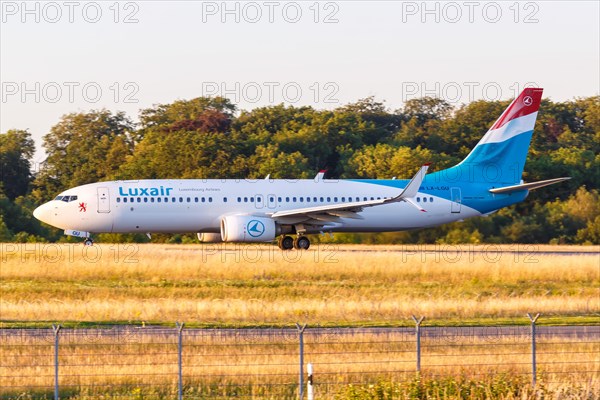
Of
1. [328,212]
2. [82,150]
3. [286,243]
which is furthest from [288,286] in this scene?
[82,150]

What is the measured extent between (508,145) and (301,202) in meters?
11.0

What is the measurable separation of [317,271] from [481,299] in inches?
301

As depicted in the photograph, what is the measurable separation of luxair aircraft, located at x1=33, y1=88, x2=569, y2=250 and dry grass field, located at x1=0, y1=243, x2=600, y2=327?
1.35 m

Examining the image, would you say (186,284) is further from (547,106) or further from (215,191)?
(547,106)

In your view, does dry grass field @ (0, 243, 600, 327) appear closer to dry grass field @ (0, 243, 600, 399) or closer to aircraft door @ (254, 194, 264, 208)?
dry grass field @ (0, 243, 600, 399)

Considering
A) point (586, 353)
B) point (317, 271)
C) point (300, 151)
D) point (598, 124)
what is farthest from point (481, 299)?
point (598, 124)

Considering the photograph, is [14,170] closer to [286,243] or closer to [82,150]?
[82,150]

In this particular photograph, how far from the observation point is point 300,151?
3095 inches

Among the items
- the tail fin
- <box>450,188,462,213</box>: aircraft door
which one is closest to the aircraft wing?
<box>450,188,462,213</box>: aircraft door

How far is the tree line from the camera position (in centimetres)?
5812

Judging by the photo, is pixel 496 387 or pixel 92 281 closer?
pixel 496 387

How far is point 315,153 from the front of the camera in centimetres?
7994

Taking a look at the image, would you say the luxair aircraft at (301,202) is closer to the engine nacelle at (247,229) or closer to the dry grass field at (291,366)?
the engine nacelle at (247,229)

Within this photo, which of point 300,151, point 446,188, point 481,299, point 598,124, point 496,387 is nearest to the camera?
point 496,387
